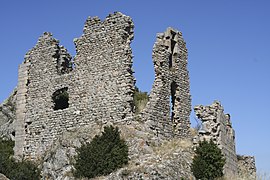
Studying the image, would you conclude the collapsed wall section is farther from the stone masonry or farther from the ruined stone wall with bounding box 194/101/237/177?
the ruined stone wall with bounding box 194/101/237/177

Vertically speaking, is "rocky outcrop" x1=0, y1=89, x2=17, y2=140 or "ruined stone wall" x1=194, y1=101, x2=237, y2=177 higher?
"rocky outcrop" x1=0, y1=89, x2=17, y2=140

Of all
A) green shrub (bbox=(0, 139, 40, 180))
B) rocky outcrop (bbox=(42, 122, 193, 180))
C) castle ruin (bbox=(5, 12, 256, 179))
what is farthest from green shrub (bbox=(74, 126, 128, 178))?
green shrub (bbox=(0, 139, 40, 180))

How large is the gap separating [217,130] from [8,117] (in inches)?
614

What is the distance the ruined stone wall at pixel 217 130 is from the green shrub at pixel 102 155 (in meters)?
3.45

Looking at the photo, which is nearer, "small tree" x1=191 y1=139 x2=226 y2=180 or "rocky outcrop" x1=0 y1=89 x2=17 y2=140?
"small tree" x1=191 y1=139 x2=226 y2=180

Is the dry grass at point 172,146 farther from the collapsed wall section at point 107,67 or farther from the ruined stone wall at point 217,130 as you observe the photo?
the collapsed wall section at point 107,67

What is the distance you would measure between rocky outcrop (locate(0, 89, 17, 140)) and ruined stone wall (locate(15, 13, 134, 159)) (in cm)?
309

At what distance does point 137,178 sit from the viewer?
18859 mm

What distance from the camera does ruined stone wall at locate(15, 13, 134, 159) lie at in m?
23.2

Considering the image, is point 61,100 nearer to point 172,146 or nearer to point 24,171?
point 24,171

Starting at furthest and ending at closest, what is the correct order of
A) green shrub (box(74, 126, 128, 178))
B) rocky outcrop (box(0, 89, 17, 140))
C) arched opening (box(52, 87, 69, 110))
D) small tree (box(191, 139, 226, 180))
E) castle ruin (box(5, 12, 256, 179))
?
rocky outcrop (box(0, 89, 17, 140)) → arched opening (box(52, 87, 69, 110)) → castle ruin (box(5, 12, 256, 179)) → green shrub (box(74, 126, 128, 178)) → small tree (box(191, 139, 226, 180))

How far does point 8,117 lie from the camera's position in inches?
1260

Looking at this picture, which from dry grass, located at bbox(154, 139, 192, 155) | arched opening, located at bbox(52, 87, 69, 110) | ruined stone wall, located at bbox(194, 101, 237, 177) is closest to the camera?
dry grass, located at bbox(154, 139, 192, 155)

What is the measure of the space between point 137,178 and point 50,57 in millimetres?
10073
